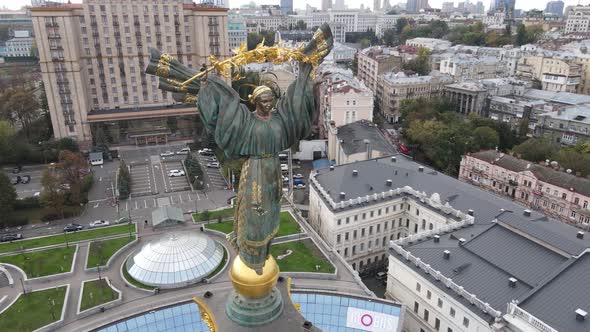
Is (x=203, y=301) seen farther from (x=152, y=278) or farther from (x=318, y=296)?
(x=152, y=278)

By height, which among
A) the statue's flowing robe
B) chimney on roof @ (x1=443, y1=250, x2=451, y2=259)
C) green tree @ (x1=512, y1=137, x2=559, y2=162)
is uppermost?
the statue's flowing robe

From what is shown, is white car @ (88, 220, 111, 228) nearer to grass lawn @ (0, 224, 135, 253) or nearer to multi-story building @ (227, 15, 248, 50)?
grass lawn @ (0, 224, 135, 253)

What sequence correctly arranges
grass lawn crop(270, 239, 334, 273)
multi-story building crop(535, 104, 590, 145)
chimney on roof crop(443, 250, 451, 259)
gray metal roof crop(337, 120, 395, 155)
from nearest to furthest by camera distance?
chimney on roof crop(443, 250, 451, 259) → grass lawn crop(270, 239, 334, 273) → gray metal roof crop(337, 120, 395, 155) → multi-story building crop(535, 104, 590, 145)

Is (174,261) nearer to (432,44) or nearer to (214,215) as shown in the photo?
(214,215)

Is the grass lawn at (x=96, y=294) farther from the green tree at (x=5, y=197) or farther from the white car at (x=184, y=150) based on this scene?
the white car at (x=184, y=150)

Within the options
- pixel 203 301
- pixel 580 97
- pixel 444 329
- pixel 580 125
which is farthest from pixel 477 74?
pixel 203 301

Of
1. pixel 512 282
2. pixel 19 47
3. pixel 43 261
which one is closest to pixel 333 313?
pixel 512 282

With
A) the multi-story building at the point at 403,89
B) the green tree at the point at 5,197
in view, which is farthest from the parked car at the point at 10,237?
the multi-story building at the point at 403,89

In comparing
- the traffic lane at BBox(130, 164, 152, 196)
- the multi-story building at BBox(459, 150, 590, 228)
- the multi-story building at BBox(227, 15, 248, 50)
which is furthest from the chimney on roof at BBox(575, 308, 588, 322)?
the multi-story building at BBox(227, 15, 248, 50)
